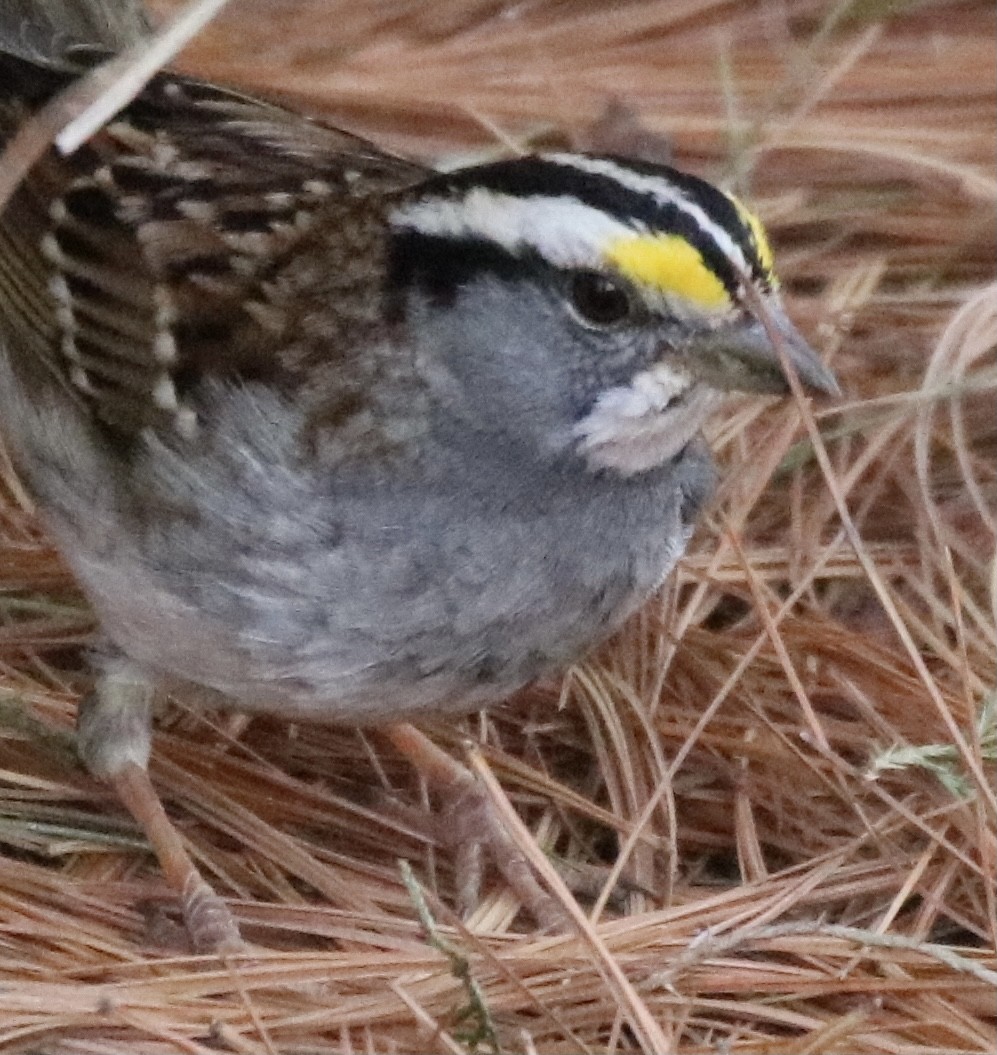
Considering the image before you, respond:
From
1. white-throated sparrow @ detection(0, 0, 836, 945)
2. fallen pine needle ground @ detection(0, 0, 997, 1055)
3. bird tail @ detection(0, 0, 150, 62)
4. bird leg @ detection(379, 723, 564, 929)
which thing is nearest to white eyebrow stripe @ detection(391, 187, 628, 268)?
white-throated sparrow @ detection(0, 0, 836, 945)

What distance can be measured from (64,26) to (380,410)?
0.98 meters

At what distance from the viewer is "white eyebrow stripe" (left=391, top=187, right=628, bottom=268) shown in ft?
5.74

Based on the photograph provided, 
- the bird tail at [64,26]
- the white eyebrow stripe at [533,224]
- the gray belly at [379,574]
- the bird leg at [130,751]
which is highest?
the bird tail at [64,26]

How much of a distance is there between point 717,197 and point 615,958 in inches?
32.0

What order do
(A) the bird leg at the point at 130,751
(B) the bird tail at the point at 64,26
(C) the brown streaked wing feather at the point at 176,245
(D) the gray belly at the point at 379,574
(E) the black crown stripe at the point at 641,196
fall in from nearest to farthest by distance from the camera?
(E) the black crown stripe at the point at 641,196 → (D) the gray belly at the point at 379,574 → (C) the brown streaked wing feather at the point at 176,245 → (A) the bird leg at the point at 130,751 → (B) the bird tail at the point at 64,26

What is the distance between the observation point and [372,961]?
6.52 feet

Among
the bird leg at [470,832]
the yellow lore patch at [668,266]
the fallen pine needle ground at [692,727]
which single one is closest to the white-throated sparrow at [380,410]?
the yellow lore patch at [668,266]

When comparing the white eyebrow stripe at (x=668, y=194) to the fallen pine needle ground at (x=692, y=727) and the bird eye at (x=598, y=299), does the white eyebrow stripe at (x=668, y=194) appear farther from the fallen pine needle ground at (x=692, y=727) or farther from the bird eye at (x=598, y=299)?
the fallen pine needle ground at (x=692, y=727)

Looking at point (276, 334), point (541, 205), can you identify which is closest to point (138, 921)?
point (276, 334)

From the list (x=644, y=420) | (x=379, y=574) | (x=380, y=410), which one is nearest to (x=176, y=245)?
(x=380, y=410)

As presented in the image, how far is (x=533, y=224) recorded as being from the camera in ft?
5.88

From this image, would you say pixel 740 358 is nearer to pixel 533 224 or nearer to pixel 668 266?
pixel 668 266

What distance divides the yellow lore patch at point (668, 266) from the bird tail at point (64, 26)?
104 cm

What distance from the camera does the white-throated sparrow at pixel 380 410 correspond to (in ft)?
5.94
